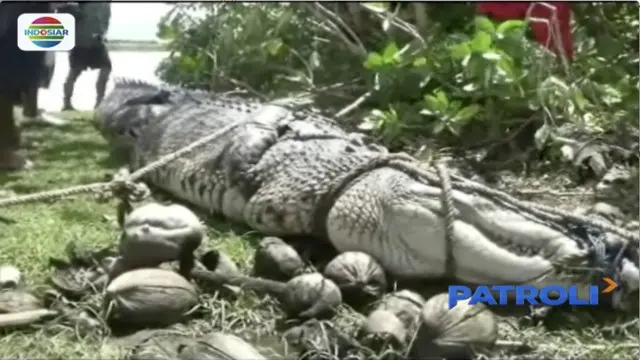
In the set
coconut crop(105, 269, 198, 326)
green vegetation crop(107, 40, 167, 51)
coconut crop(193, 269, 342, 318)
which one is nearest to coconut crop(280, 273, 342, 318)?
coconut crop(193, 269, 342, 318)

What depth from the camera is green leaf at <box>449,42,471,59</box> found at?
3.25ft

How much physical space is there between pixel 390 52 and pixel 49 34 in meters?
0.37

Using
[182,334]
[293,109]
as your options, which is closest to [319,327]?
[182,334]

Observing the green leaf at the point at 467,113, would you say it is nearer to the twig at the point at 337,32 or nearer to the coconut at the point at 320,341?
the twig at the point at 337,32

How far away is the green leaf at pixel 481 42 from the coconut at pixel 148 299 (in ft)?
1.32

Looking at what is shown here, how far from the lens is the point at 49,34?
3.22 ft

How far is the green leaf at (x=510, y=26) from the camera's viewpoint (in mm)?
988

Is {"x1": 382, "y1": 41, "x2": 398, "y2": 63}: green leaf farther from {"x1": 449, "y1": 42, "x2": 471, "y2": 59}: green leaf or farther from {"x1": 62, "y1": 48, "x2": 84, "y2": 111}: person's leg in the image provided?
{"x1": 62, "y1": 48, "x2": 84, "y2": 111}: person's leg

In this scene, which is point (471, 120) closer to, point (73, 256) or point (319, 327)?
point (319, 327)

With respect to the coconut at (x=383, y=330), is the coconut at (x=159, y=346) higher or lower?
lower

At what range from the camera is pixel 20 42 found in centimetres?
98

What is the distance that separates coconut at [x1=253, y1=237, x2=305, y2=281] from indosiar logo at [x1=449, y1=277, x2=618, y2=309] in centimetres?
16

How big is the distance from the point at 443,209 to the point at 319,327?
18 centimetres

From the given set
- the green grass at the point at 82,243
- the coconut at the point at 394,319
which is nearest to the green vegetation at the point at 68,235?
the green grass at the point at 82,243
